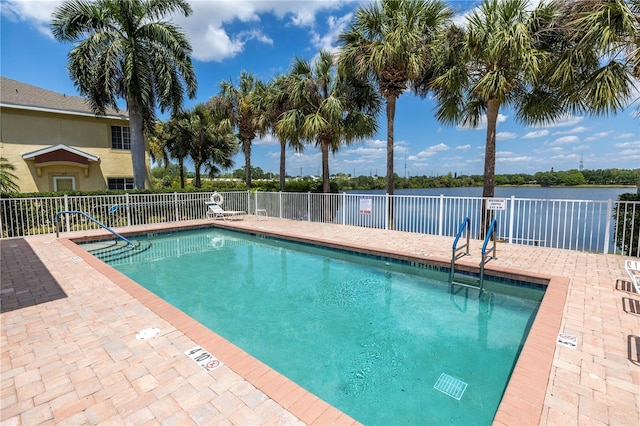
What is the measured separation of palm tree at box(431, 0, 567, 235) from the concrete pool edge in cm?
769

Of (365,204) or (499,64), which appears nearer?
(499,64)

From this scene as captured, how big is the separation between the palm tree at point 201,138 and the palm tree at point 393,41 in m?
12.3

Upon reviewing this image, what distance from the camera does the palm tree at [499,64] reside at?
24.7ft

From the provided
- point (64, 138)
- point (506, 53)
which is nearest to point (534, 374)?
point (506, 53)

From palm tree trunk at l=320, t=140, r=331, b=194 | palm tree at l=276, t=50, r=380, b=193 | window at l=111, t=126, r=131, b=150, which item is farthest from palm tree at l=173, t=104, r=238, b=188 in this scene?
palm tree trunk at l=320, t=140, r=331, b=194

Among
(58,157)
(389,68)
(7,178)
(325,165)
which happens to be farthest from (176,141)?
(389,68)

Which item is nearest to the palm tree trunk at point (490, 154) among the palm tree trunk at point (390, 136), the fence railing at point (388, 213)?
the fence railing at point (388, 213)

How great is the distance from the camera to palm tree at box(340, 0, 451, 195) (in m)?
9.28

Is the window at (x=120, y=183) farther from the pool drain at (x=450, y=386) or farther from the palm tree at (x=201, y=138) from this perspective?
the pool drain at (x=450, y=386)

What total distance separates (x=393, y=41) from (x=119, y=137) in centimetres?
1509

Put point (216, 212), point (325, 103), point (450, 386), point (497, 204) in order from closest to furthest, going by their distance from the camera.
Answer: point (450, 386) → point (497, 204) → point (325, 103) → point (216, 212)

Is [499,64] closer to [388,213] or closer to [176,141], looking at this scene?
[388,213]

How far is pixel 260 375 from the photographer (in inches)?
102

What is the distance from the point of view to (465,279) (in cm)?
592
